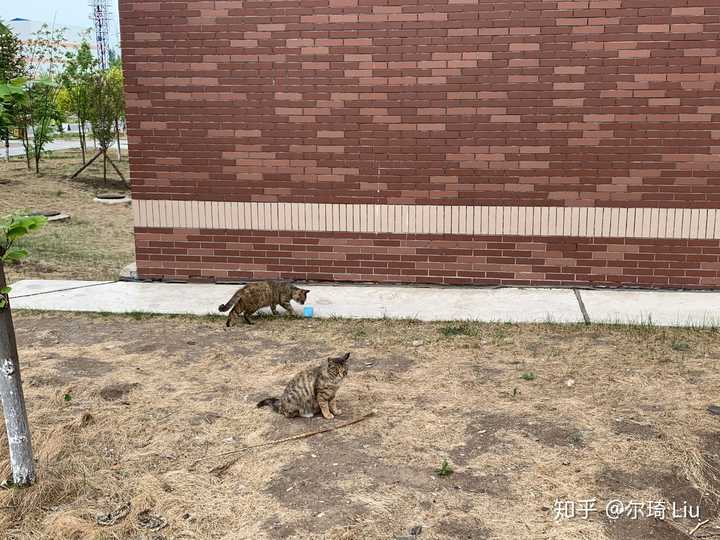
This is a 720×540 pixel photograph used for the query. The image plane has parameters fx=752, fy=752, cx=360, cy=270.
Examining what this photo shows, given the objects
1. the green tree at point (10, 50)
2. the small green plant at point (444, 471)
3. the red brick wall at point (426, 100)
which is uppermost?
the green tree at point (10, 50)

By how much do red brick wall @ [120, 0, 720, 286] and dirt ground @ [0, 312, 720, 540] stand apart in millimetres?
1917

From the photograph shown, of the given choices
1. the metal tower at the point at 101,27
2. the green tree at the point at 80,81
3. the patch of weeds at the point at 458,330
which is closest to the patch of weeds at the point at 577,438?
the patch of weeds at the point at 458,330

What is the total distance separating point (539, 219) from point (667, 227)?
1.47 m

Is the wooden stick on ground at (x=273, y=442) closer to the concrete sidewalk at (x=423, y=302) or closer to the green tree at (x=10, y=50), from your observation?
the concrete sidewalk at (x=423, y=302)

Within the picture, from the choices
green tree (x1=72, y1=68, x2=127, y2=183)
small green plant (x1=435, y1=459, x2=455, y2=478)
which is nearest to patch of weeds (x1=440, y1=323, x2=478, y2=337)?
small green plant (x1=435, y1=459, x2=455, y2=478)

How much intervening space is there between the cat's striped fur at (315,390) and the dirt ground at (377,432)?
10 cm

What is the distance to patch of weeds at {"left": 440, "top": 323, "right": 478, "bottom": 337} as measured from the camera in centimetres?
738

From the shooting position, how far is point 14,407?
14.4 feet

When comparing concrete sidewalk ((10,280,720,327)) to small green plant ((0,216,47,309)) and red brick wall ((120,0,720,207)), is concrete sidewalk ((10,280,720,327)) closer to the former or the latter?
red brick wall ((120,0,720,207))

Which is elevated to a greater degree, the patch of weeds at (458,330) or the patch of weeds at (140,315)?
the patch of weeds at (140,315)

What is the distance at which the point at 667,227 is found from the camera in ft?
28.9

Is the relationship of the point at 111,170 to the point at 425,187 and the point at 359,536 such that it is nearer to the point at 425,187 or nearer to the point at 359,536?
the point at 425,187

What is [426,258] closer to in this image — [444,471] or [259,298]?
[259,298]

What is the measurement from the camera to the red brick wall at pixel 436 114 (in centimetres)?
851
